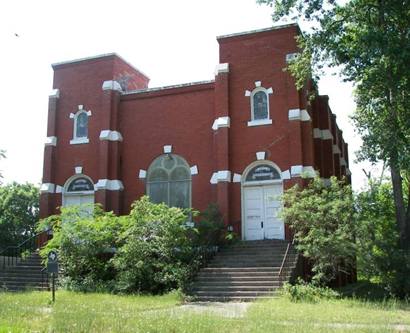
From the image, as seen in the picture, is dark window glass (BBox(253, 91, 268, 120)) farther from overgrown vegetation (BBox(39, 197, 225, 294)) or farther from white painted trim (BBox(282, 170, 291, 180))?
overgrown vegetation (BBox(39, 197, 225, 294))

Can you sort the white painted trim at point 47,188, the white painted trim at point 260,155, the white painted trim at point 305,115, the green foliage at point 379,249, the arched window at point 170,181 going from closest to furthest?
the green foliage at point 379,249
the white painted trim at point 305,115
the white painted trim at point 260,155
the arched window at point 170,181
the white painted trim at point 47,188

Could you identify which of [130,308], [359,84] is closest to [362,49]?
[359,84]

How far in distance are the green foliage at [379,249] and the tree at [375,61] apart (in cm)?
100

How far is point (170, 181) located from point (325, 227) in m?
8.57

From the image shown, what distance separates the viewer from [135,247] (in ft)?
64.1

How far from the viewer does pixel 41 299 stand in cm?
1675

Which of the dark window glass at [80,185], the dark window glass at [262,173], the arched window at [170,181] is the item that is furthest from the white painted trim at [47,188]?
the dark window glass at [262,173]

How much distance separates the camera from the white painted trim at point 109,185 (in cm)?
2511

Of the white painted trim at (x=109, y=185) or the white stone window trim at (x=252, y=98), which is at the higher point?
the white stone window trim at (x=252, y=98)

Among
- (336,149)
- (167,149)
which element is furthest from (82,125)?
(336,149)

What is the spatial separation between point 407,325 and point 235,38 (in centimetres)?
1556

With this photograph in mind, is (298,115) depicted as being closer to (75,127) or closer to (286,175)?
(286,175)

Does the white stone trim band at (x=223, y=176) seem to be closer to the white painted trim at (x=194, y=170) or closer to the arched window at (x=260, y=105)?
the white painted trim at (x=194, y=170)

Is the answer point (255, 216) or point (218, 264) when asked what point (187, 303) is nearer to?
point (218, 264)
